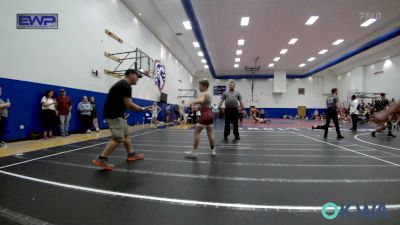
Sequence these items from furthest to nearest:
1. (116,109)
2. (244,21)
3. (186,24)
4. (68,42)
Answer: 1. (186,24)
2. (244,21)
3. (68,42)
4. (116,109)

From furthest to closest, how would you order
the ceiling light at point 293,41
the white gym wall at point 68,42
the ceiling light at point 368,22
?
the ceiling light at point 293,41 → the ceiling light at point 368,22 → the white gym wall at point 68,42

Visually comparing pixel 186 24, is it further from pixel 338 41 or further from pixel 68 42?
pixel 338 41

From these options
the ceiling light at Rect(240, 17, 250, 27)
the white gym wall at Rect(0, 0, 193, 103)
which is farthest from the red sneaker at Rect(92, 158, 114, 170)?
the ceiling light at Rect(240, 17, 250, 27)

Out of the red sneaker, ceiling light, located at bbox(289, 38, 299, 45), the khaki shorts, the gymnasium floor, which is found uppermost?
ceiling light, located at bbox(289, 38, 299, 45)

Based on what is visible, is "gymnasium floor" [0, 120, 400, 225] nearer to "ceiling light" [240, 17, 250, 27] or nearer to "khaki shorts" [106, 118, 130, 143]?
"khaki shorts" [106, 118, 130, 143]

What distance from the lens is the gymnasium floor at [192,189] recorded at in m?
2.04

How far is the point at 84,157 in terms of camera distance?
4.68 meters

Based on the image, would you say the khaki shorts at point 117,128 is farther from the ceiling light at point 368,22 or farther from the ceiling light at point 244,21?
the ceiling light at point 368,22

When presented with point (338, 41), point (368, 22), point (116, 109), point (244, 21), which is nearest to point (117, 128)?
point (116, 109)

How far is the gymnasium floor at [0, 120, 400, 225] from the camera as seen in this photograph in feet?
6.68

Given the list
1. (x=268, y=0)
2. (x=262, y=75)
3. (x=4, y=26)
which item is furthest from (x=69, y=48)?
(x=262, y=75)

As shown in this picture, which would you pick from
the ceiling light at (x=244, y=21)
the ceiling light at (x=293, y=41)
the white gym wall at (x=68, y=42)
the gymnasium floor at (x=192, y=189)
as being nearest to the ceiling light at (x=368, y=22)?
the ceiling light at (x=293, y=41)

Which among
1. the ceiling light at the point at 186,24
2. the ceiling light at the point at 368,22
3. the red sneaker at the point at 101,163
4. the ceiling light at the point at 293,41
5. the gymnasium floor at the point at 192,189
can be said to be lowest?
the gymnasium floor at the point at 192,189

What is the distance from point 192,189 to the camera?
9.11 feet
